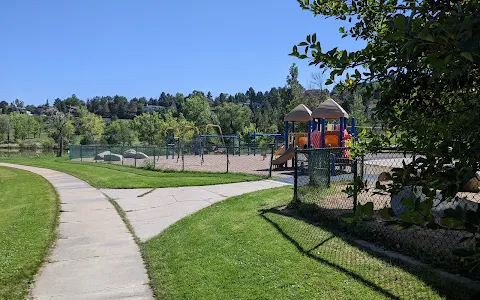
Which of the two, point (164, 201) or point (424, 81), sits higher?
point (424, 81)

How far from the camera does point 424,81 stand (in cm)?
200

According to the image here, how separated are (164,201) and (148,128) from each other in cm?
5490

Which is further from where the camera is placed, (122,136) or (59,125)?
(122,136)

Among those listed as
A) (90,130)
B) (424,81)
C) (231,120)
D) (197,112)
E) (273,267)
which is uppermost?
(197,112)

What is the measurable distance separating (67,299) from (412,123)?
3.86 meters

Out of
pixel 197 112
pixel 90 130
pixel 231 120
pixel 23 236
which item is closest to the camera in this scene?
pixel 23 236

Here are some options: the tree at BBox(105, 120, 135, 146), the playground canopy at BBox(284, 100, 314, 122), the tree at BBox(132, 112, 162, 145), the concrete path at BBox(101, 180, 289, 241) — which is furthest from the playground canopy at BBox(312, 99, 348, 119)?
the tree at BBox(105, 120, 135, 146)

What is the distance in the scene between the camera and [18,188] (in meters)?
14.5

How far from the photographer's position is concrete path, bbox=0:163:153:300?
4430 mm

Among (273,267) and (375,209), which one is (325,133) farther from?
(375,209)

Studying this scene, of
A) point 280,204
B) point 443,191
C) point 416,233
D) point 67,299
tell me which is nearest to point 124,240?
point 67,299

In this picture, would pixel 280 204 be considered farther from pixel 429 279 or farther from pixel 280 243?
pixel 429 279

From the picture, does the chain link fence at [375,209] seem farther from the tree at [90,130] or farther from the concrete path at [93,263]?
the tree at [90,130]

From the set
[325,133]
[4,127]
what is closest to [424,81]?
[325,133]
